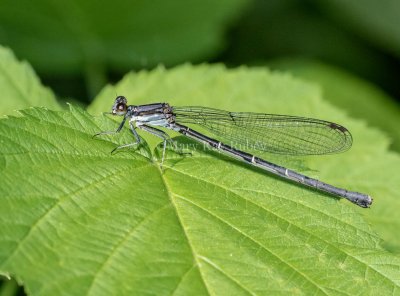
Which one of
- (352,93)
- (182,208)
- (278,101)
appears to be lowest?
(182,208)

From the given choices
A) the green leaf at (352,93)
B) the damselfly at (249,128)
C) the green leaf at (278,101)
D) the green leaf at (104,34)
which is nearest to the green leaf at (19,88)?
the green leaf at (278,101)

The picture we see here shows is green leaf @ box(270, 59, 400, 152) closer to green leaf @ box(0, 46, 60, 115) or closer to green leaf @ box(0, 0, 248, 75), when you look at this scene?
green leaf @ box(0, 0, 248, 75)

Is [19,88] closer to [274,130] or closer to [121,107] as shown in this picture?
[121,107]

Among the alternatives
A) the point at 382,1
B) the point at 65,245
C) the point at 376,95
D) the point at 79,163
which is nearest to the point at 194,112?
the point at 79,163

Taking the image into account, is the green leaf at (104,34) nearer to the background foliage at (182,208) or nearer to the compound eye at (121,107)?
the background foliage at (182,208)

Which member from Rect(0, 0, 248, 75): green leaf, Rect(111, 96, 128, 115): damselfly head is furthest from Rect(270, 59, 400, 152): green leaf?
Rect(111, 96, 128, 115): damselfly head

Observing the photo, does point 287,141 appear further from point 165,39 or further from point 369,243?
point 165,39

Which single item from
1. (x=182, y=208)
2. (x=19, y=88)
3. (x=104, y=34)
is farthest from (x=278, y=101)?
(x=104, y=34)
